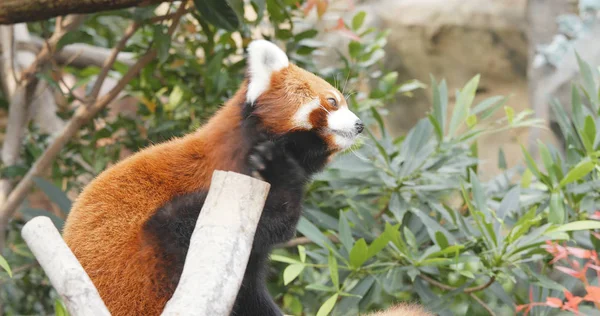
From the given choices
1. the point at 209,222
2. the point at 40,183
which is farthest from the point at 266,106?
the point at 40,183

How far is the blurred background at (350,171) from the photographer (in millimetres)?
2268

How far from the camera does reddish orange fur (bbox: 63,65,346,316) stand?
5.17 ft

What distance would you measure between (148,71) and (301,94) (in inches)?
57.8

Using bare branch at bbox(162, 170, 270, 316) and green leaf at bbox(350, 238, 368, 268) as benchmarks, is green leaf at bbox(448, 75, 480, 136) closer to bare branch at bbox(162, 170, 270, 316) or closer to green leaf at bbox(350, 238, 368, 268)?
green leaf at bbox(350, 238, 368, 268)

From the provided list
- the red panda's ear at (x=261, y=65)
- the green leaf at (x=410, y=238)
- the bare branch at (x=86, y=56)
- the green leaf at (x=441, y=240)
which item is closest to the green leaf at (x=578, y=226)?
the green leaf at (x=441, y=240)

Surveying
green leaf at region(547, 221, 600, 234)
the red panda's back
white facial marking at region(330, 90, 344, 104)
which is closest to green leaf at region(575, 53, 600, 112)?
green leaf at region(547, 221, 600, 234)

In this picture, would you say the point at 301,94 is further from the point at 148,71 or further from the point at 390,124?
the point at 390,124

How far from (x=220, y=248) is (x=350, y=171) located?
138 cm

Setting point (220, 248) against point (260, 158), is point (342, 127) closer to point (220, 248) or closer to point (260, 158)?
point (260, 158)

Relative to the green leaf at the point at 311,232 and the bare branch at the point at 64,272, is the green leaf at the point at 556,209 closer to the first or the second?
the green leaf at the point at 311,232

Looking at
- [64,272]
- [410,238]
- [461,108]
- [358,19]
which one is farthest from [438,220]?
[64,272]

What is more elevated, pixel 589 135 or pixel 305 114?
pixel 305 114

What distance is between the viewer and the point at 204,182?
166cm

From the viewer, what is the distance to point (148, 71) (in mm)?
3049
